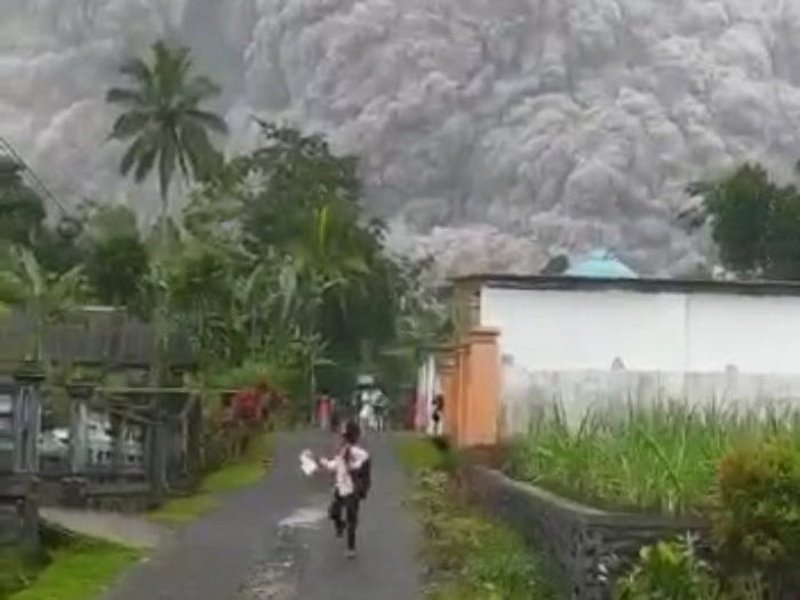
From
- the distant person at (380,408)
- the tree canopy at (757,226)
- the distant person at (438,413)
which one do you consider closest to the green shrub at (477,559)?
the distant person at (438,413)

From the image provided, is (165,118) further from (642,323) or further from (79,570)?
(79,570)

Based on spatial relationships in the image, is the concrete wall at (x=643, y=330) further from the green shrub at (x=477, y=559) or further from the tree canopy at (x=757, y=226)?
the tree canopy at (x=757, y=226)

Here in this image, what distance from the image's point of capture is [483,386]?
2508cm

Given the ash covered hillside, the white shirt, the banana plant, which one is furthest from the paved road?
the ash covered hillside

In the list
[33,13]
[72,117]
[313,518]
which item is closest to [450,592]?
[313,518]

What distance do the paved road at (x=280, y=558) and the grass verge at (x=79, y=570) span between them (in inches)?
7.7

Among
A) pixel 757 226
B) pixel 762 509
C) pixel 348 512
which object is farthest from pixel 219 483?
pixel 757 226

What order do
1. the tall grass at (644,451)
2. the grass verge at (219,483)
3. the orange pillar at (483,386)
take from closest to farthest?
Answer: the tall grass at (644,451) < the grass verge at (219,483) < the orange pillar at (483,386)

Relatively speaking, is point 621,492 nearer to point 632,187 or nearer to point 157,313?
point 157,313

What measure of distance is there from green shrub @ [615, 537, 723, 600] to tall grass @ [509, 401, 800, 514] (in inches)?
29.4

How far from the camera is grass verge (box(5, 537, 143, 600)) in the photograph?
13953 millimetres

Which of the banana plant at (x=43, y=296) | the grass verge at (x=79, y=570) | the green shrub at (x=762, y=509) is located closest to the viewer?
the green shrub at (x=762, y=509)

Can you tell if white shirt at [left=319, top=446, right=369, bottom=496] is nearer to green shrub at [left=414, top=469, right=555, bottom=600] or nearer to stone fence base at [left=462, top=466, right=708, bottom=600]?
green shrub at [left=414, top=469, right=555, bottom=600]

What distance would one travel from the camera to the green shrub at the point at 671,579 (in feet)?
34.8
